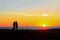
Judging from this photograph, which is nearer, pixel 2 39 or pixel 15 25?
pixel 2 39

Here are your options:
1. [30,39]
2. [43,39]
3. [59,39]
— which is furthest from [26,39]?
[59,39]

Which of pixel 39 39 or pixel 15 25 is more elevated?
pixel 15 25

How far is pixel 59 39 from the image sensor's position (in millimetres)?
23594

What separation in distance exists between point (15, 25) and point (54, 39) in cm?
1516

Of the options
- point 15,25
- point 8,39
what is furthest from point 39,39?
point 15,25

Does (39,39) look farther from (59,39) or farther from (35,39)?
(59,39)

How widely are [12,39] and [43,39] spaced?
359cm

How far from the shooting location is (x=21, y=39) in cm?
2388

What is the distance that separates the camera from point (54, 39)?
2372 cm

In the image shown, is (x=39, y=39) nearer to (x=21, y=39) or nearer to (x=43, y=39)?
(x=43, y=39)

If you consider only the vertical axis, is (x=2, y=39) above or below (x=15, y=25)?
below

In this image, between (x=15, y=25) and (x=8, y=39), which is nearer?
(x=8, y=39)

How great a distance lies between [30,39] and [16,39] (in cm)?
162

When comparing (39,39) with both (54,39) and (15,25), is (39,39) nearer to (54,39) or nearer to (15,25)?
(54,39)
